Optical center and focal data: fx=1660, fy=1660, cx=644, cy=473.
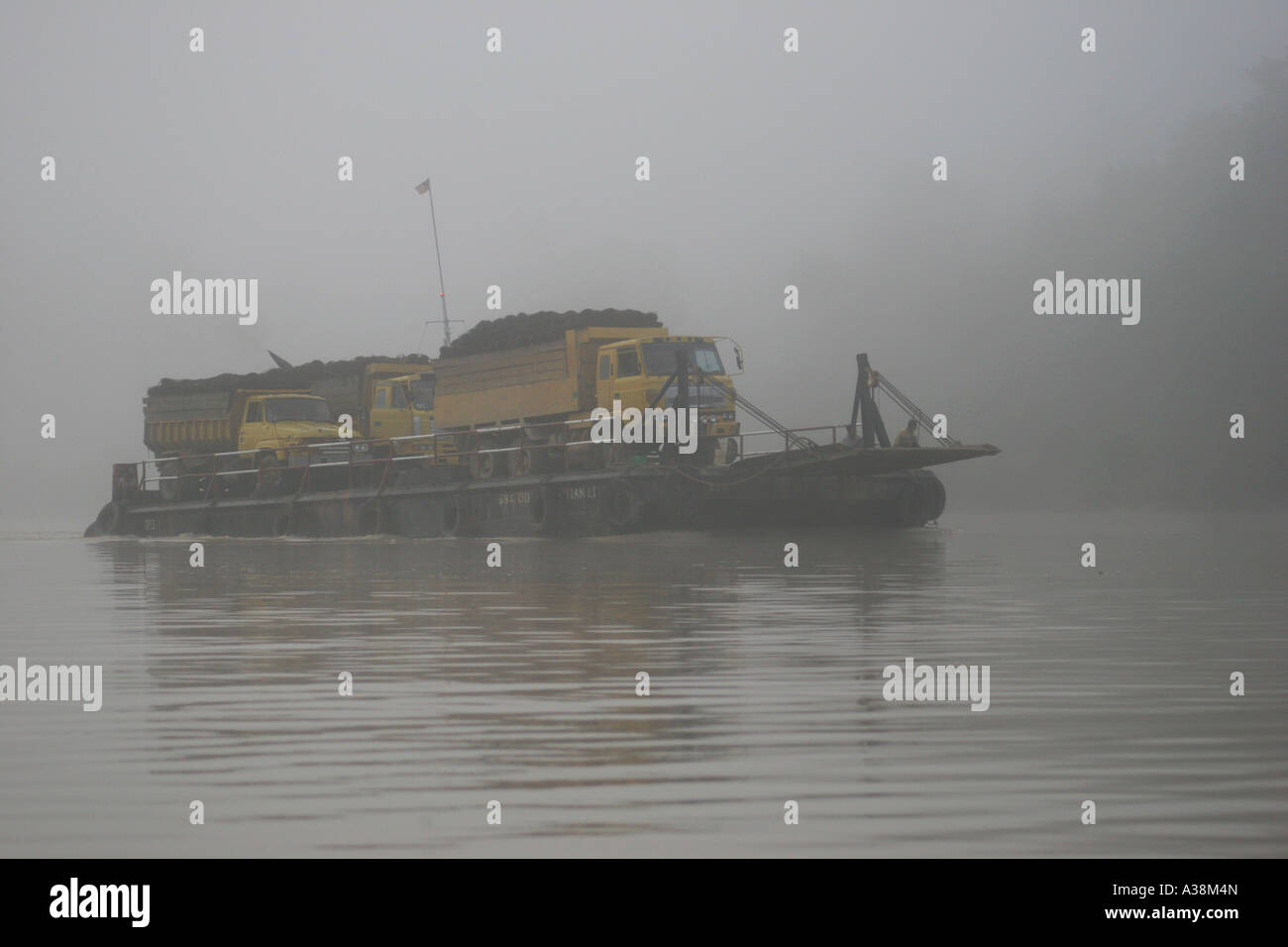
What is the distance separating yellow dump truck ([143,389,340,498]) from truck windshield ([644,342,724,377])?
1127 cm

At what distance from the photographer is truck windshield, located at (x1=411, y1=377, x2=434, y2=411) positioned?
143ft

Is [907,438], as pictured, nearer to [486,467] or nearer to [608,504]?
[608,504]

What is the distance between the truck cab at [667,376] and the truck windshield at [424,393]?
32.3 ft

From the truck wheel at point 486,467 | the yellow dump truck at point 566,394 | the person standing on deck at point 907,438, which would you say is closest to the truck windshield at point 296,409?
the yellow dump truck at point 566,394

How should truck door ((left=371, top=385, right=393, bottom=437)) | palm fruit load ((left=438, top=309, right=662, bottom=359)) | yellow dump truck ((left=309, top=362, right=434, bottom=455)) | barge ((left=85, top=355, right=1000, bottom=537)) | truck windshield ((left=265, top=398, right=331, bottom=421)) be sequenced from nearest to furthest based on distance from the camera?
barge ((left=85, top=355, right=1000, bottom=537)) < palm fruit load ((left=438, top=309, right=662, bottom=359)) < truck windshield ((left=265, top=398, right=331, bottom=421)) < yellow dump truck ((left=309, top=362, right=434, bottom=455)) < truck door ((left=371, top=385, right=393, bottom=437))

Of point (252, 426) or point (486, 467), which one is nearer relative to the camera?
point (486, 467)

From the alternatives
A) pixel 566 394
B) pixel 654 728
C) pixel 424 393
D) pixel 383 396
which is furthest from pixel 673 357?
pixel 654 728

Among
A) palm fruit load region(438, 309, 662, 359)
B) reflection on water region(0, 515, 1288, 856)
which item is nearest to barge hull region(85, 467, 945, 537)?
palm fruit load region(438, 309, 662, 359)

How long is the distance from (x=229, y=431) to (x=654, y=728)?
3886 centimetres

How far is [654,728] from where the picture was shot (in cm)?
789

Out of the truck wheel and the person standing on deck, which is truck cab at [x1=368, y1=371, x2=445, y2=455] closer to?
the truck wheel

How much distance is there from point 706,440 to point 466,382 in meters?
7.86
